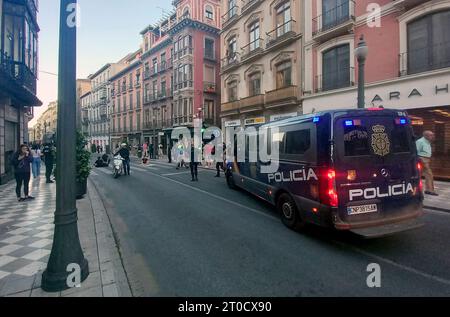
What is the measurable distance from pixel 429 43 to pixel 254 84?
11914mm

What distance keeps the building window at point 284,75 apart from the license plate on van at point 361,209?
46.3 feet

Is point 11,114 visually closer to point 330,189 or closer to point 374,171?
point 330,189

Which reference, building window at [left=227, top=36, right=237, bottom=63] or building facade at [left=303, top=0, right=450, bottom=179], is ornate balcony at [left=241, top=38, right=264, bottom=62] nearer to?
building window at [left=227, top=36, right=237, bottom=63]

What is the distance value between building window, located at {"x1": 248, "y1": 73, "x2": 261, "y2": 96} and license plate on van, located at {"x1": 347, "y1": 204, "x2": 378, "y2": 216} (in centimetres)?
1667

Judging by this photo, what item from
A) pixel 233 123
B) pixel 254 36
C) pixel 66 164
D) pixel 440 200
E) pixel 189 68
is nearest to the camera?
pixel 66 164

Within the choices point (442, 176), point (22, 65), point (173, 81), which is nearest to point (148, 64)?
point (173, 81)

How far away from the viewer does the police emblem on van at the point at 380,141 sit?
160 inches

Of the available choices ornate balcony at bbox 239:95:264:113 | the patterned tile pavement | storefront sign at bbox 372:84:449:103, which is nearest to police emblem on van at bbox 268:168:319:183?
the patterned tile pavement

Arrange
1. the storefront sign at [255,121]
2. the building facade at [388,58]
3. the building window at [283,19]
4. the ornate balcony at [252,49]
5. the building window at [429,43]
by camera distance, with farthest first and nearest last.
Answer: the storefront sign at [255,121]
the ornate balcony at [252,49]
the building window at [283,19]
the building facade at [388,58]
the building window at [429,43]

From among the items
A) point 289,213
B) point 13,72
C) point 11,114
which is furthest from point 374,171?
point 11,114

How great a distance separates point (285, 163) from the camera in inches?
207

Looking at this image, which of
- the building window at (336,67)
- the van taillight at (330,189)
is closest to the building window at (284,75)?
the building window at (336,67)

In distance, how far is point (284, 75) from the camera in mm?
17562

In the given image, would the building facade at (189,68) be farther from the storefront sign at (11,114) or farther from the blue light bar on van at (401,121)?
the blue light bar on van at (401,121)
